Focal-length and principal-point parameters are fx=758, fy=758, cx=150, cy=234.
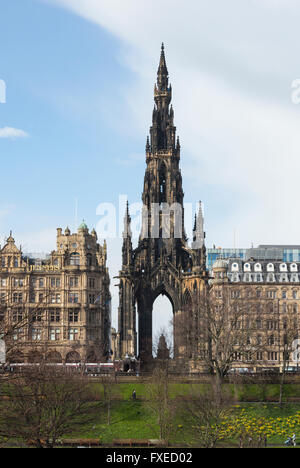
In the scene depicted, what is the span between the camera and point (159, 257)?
130 meters

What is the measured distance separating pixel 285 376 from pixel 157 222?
4358 cm

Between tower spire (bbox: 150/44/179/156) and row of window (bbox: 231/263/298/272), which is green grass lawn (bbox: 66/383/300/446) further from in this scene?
row of window (bbox: 231/263/298/272)

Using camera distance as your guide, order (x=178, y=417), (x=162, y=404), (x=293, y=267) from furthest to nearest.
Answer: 1. (x=293, y=267)
2. (x=178, y=417)
3. (x=162, y=404)

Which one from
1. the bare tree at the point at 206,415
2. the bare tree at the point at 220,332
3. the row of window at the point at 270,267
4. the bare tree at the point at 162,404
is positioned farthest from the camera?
the row of window at the point at 270,267

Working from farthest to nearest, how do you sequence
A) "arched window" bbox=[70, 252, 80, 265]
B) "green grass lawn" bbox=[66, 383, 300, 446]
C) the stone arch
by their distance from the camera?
"arched window" bbox=[70, 252, 80, 265] → the stone arch → "green grass lawn" bbox=[66, 383, 300, 446]

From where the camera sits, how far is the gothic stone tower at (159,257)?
4874 inches

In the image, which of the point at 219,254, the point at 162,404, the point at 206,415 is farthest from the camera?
the point at 219,254

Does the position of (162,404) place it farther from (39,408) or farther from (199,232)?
(199,232)

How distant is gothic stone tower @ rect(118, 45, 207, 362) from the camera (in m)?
124

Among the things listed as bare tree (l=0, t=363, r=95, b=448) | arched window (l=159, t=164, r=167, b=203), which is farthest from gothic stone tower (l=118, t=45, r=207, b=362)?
bare tree (l=0, t=363, r=95, b=448)

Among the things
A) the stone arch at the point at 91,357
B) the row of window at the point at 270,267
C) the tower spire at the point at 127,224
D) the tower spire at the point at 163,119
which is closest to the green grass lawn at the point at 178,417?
the stone arch at the point at 91,357

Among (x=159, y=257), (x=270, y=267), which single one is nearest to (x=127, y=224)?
(x=159, y=257)

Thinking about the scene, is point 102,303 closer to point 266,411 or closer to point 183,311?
point 183,311

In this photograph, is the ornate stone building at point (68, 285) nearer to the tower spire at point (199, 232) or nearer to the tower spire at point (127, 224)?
the tower spire at point (127, 224)
